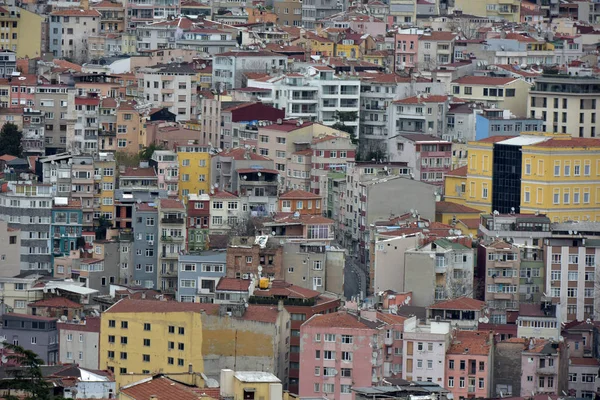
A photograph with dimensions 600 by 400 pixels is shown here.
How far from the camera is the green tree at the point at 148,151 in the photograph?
8839 cm

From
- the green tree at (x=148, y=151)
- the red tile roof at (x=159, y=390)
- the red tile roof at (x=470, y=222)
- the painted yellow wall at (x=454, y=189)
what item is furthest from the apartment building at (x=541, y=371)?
the green tree at (x=148, y=151)

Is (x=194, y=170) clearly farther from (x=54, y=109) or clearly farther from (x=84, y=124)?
(x=54, y=109)

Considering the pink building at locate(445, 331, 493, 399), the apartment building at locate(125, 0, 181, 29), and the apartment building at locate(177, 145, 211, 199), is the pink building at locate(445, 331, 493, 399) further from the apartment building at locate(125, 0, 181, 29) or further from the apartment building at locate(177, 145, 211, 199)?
the apartment building at locate(125, 0, 181, 29)

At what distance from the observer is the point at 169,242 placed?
248 ft

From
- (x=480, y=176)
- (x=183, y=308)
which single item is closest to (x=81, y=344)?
(x=183, y=308)

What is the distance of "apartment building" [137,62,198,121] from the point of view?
325ft

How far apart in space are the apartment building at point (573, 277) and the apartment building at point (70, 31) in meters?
44.7

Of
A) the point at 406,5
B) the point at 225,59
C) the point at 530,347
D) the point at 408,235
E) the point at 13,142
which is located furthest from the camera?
the point at 406,5

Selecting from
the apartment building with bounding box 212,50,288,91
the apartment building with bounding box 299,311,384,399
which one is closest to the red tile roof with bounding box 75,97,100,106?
the apartment building with bounding box 212,50,288,91

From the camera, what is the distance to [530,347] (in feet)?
213

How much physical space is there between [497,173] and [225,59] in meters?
19.3

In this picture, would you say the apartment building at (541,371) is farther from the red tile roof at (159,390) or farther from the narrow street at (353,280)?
the red tile roof at (159,390)

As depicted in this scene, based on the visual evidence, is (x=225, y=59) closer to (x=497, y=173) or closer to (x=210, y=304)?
(x=497, y=173)

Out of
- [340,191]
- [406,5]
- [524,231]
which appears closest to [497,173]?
[340,191]
